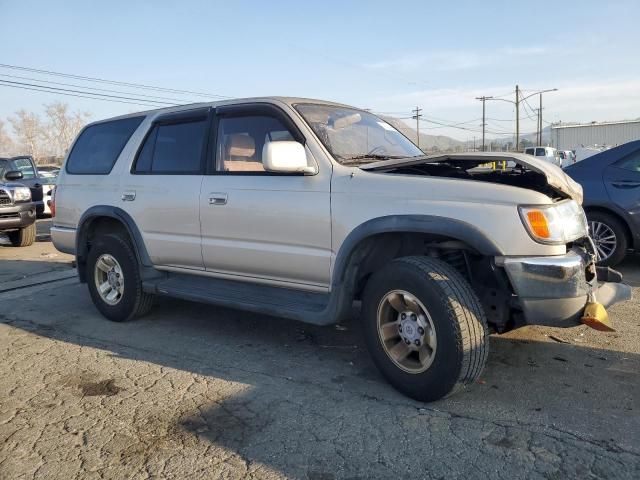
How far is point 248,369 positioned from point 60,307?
9.85ft

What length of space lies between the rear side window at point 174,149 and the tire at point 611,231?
461cm

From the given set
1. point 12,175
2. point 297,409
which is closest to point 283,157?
point 297,409

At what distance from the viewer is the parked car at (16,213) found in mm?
10164

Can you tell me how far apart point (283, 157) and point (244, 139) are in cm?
93

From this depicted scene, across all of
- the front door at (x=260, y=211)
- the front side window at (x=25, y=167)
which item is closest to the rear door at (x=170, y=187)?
the front door at (x=260, y=211)

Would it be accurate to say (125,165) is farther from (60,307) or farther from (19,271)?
(19,271)

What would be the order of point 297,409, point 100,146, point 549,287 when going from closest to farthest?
point 549,287, point 297,409, point 100,146

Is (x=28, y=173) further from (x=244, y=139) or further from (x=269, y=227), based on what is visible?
(x=269, y=227)

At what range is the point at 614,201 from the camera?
641 cm

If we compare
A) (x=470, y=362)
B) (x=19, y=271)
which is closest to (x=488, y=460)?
(x=470, y=362)

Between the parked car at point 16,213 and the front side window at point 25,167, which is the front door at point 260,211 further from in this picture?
the front side window at point 25,167

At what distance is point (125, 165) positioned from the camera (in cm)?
518

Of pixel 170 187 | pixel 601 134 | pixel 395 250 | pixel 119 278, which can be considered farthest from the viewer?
pixel 601 134

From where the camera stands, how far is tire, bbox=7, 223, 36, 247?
10641mm
